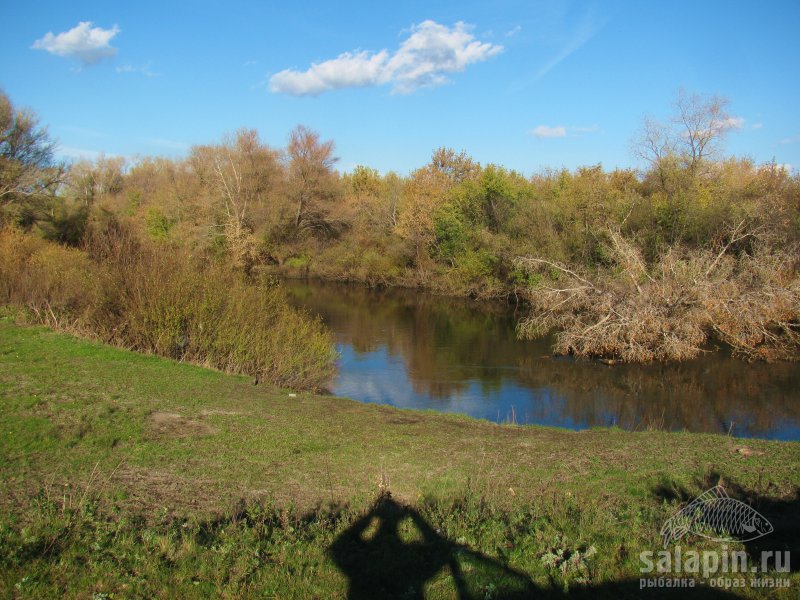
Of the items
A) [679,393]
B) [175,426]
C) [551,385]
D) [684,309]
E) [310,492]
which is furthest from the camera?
[684,309]

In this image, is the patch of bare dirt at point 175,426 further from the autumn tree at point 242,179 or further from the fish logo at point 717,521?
the autumn tree at point 242,179

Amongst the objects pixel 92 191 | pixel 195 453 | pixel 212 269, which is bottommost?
pixel 195 453

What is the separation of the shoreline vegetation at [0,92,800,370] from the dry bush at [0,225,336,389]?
61 millimetres

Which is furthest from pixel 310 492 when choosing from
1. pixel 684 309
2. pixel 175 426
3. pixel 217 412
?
pixel 684 309

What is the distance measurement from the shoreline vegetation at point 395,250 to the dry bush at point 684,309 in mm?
75

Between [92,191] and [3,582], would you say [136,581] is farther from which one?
[92,191]

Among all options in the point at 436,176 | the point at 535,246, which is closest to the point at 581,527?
the point at 535,246

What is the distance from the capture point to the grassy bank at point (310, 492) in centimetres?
460

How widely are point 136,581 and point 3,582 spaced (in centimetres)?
88

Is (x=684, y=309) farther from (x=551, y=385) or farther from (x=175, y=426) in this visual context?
(x=175, y=426)

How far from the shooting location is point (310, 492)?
22.9 feet

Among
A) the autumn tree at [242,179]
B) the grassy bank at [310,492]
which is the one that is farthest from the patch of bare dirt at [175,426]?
the autumn tree at [242,179]

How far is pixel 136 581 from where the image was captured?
4.42m

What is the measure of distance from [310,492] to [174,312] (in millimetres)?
10418
